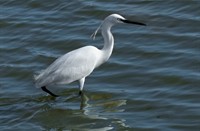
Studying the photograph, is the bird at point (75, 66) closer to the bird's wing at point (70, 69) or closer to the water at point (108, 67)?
the bird's wing at point (70, 69)

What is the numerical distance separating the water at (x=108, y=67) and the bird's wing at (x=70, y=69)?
0.41 meters

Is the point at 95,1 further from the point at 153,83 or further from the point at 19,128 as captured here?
the point at 19,128

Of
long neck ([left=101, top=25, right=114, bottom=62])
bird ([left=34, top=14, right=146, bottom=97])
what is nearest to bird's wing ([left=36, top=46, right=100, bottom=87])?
bird ([left=34, top=14, right=146, bottom=97])

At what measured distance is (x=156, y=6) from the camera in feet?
50.0

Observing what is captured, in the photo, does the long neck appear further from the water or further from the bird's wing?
the water

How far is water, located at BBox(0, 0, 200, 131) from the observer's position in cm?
1092

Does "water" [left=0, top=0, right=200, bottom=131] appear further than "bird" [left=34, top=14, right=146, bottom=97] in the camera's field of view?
No

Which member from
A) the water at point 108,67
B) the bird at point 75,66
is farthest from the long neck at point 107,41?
the water at point 108,67

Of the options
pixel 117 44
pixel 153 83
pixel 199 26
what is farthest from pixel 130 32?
pixel 153 83

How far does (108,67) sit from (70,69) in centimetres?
143

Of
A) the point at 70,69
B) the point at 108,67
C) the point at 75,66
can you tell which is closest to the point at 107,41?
the point at 75,66

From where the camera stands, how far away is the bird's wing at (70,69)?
11.7 meters

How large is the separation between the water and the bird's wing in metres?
0.41

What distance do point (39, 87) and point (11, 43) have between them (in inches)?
123
